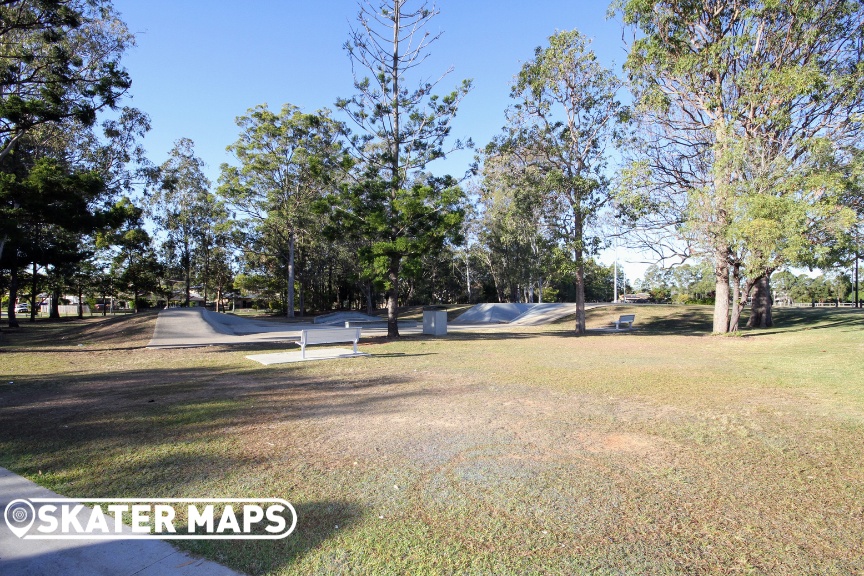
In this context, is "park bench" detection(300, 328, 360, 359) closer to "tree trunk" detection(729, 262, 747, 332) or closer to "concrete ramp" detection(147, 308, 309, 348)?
"concrete ramp" detection(147, 308, 309, 348)

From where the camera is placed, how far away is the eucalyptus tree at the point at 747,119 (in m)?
13.0

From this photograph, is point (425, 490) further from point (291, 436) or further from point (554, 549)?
point (291, 436)

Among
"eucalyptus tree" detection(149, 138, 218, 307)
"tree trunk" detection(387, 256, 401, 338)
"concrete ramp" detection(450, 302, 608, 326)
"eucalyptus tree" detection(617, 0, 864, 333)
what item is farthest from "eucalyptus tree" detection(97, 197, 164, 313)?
"eucalyptus tree" detection(617, 0, 864, 333)

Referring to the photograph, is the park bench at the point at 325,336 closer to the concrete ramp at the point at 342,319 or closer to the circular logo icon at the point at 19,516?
the circular logo icon at the point at 19,516

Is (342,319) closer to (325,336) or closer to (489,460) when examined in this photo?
(325,336)

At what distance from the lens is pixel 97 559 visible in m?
2.49

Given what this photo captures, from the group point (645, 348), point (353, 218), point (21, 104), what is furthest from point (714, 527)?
point (21, 104)

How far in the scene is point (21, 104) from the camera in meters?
11.6

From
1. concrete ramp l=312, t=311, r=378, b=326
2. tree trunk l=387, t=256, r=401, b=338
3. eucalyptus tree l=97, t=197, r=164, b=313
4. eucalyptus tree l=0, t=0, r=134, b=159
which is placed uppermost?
eucalyptus tree l=0, t=0, r=134, b=159

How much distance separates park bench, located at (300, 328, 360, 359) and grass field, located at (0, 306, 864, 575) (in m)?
1.62

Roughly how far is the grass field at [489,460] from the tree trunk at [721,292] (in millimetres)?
8008

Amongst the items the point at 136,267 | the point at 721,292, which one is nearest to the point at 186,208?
the point at 136,267

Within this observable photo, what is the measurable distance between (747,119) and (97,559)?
19.4 meters

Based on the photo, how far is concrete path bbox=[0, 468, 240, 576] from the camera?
7.82 feet
